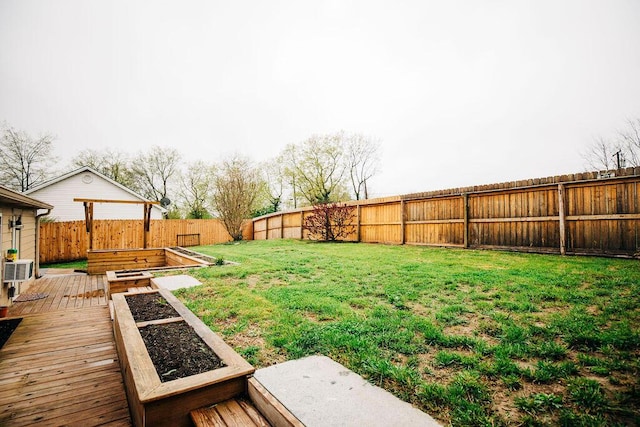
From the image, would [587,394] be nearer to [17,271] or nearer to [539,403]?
[539,403]

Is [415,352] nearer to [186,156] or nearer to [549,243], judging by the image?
[549,243]

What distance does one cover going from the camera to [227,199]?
632 inches

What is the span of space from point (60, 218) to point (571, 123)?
31.8 metres

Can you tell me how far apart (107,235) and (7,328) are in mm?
12560

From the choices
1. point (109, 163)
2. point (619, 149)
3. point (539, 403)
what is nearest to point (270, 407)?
point (539, 403)

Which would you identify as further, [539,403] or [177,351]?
[177,351]

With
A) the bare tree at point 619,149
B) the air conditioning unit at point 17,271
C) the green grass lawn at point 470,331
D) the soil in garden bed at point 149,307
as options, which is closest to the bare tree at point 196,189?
the air conditioning unit at point 17,271

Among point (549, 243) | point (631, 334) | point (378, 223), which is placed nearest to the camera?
point (631, 334)

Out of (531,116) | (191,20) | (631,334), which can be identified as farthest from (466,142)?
(631,334)

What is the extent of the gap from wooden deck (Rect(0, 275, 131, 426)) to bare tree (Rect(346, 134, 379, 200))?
2392 centimetres

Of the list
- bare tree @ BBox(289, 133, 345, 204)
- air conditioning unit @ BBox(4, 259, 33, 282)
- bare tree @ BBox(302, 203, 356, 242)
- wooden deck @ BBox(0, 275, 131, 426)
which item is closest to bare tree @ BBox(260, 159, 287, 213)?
bare tree @ BBox(289, 133, 345, 204)

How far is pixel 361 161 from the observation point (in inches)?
1070

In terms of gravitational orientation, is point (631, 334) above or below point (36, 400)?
above

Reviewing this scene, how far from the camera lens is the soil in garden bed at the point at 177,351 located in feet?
5.96
